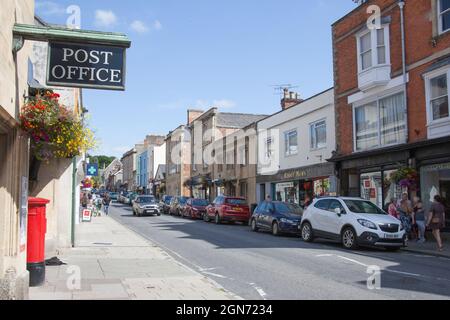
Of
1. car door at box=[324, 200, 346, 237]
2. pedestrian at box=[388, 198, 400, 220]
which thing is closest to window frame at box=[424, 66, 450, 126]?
pedestrian at box=[388, 198, 400, 220]

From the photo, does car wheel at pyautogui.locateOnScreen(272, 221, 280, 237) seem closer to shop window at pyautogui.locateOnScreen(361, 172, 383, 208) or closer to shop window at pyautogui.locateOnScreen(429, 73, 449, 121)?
shop window at pyautogui.locateOnScreen(361, 172, 383, 208)

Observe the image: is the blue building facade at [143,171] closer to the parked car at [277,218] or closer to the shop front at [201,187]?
Answer: the shop front at [201,187]

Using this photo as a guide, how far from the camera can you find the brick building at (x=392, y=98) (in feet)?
59.2

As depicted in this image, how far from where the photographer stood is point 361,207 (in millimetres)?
16156

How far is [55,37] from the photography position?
6.79 meters

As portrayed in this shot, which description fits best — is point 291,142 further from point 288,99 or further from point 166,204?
point 166,204

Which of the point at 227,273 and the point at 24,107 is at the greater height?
the point at 24,107

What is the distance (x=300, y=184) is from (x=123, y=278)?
1991 centimetres

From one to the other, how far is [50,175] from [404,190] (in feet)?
43.3

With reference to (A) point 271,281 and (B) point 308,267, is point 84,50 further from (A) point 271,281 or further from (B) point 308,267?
(B) point 308,267

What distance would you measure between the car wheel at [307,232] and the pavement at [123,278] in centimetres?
544

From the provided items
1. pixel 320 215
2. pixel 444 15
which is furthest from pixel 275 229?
pixel 444 15

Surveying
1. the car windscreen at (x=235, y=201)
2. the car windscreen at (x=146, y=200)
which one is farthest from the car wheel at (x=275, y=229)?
the car windscreen at (x=146, y=200)
